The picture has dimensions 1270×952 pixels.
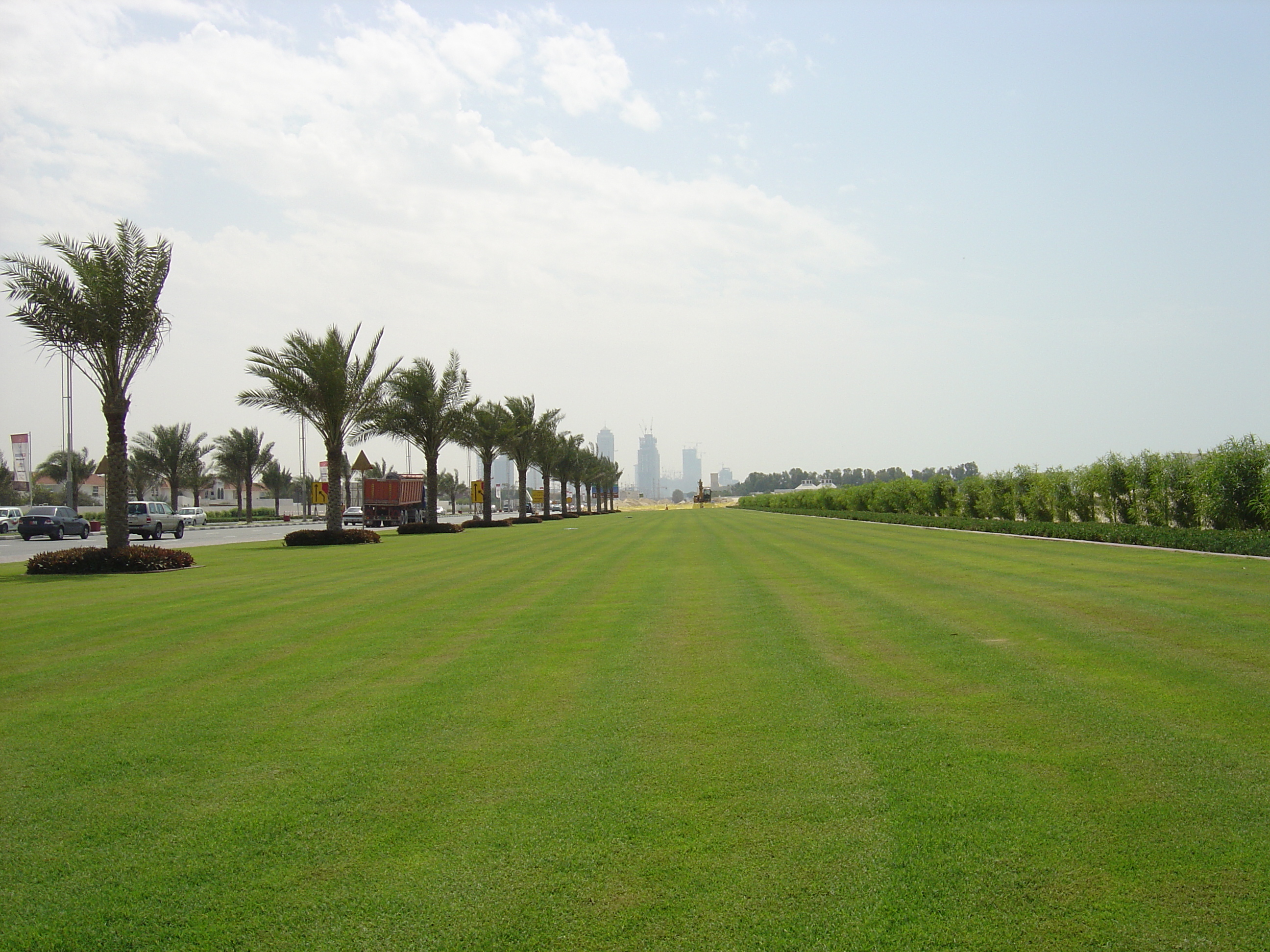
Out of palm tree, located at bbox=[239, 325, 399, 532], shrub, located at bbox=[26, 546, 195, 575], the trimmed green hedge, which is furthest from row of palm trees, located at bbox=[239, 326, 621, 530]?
the trimmed green hedge

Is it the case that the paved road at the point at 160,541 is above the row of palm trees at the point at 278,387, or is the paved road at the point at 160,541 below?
below

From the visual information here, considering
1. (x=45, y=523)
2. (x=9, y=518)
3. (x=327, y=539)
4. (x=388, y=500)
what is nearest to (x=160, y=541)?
(x=45, y=523)

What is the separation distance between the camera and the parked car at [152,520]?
36.5 m

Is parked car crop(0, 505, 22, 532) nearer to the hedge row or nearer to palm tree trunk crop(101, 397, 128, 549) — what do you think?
the hedge row

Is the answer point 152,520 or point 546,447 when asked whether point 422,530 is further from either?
point 546,447

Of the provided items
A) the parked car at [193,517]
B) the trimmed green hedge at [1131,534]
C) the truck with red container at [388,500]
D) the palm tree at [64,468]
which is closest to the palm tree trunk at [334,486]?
the truck with red container at [388,500]

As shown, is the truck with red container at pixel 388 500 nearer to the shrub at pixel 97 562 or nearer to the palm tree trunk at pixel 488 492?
the palm tree trunk at pixel 488 492

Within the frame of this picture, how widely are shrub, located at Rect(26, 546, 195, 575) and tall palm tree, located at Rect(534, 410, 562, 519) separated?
3957 centimetres

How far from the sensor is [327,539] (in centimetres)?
2872

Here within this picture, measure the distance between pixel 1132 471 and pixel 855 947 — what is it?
79.1ft

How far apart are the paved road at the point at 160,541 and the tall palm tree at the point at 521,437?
48.5 ft

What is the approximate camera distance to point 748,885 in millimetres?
3539

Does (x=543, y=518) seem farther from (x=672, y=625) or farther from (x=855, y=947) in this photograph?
(x=855, y=947)

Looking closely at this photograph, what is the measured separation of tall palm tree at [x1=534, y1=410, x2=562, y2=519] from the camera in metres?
58.8
